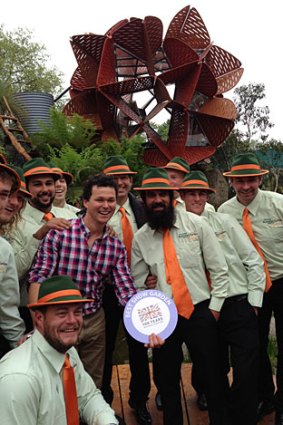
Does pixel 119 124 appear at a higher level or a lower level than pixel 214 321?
higher

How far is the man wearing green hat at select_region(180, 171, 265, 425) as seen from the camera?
10.4 feet

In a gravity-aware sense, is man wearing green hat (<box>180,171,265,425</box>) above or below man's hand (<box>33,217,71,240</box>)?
below

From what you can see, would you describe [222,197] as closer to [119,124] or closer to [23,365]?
[119,124]

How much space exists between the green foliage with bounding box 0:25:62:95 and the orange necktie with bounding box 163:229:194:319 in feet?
76.0

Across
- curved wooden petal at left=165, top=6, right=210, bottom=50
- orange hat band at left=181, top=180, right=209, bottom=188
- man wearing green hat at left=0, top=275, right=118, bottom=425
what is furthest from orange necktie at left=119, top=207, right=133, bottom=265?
Result: curved wooden petal at left=165, top=6, right=210, bottom=50

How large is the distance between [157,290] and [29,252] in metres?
1.03

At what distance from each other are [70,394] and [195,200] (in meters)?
1.95

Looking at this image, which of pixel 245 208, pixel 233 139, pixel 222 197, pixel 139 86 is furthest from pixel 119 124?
pixel 245 208

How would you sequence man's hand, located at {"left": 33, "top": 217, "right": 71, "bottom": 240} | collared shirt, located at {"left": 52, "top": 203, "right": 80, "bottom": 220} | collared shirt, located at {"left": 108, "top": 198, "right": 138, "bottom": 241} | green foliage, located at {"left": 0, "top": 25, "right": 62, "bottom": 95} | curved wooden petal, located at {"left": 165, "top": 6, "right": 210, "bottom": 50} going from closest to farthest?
man's hand, located at {"left": 33, "top": 217, "right": 71, "bottom": 240}, collared shirt, located at {"left": 108, "top": 198, "right": 138, "bottom": 241}, collared shirt, located at {"left": 52, "top": 203, "right": 80, "bottom": 220}, curved wooden petal, located at {"left": 165, "top": 6, "right": 210, "bottom": 50}, green foliage, located at {"left": 0, "top": 25, "right": 62, "bottom": 95}

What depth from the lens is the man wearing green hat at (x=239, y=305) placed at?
3170 millimetres

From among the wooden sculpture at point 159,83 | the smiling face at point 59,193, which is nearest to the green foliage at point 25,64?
the wooden sculpture at point 159,83

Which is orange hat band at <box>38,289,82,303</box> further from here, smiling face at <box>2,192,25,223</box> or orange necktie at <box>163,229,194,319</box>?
orange necktie at <box>163,229,194,319</box>

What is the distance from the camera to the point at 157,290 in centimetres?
307

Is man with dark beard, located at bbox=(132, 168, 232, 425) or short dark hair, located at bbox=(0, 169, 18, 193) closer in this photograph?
short dark hair, located at bbox=(0, 169, 18, 193)
